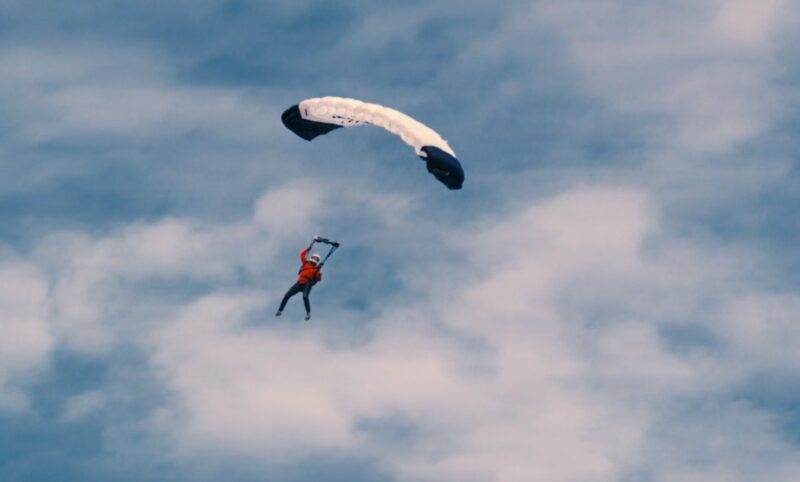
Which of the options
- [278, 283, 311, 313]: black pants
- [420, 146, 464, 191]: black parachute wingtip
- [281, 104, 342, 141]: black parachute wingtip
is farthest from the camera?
[281, 104, 342, 141]: black parachute wingtip

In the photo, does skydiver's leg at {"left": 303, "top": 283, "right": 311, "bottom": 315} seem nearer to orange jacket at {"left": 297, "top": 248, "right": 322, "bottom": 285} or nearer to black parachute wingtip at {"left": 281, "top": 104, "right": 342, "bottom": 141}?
orange jacket at {"left": 297, "top": 248, "right": 322, "bottom": 285}

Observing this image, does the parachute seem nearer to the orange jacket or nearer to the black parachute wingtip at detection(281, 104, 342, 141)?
the black parachute wingtip at detection(281, 104, 342, 141)

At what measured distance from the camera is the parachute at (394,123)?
7950 cm

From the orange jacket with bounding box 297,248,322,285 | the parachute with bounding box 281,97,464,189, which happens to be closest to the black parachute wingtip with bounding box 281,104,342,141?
the parachute with bounding box 281,97,464,189

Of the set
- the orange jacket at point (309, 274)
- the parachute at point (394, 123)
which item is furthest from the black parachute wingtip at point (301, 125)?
the orange jacket at point (309, 274)

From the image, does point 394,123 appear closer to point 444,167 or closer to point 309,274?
point 444,167

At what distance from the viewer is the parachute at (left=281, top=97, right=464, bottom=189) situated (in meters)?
79.5

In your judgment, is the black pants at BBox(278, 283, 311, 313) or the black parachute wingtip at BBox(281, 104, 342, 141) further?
the black parachute wingtip at BBox(281, 104, 342, 141)

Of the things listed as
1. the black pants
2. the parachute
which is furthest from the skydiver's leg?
the parachute

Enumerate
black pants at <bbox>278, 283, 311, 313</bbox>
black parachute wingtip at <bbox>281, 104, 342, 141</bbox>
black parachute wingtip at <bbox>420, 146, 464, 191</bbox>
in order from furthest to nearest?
black parachute wingtip at <bbox>281, 104, 342, 141</bbox> < black pants at <bbox>278, 283, 311, 313</bbox> < black parachute wingtip at <bbox>420, 146, 464, 191</bbox>

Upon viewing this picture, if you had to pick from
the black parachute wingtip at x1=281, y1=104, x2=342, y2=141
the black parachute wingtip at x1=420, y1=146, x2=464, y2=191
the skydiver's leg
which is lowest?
the skydiver's leg

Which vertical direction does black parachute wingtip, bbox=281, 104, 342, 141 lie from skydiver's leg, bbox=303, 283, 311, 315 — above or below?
above

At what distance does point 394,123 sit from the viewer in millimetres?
80562

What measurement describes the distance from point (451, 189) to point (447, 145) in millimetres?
1968
